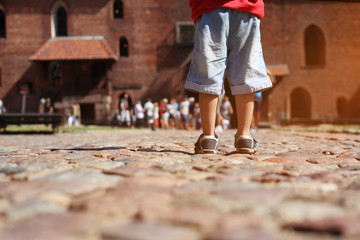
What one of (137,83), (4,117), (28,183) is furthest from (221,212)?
(137,83)

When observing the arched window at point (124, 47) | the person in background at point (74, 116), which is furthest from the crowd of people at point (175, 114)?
the arched window at point (124, 47)

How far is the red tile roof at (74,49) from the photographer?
22422mm

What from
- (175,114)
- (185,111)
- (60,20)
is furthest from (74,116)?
(185,111)

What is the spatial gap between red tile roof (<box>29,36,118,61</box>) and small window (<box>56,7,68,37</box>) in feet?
4.57

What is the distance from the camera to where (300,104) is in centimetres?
2503

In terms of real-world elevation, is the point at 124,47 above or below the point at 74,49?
above

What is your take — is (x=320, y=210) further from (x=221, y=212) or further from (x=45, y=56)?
(x=45, y=56)

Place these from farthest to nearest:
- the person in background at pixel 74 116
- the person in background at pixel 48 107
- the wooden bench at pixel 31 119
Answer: the person in background at pixel 74 116 < the person in background at pixel 48 107 < the wooden bench at pixel 31 119

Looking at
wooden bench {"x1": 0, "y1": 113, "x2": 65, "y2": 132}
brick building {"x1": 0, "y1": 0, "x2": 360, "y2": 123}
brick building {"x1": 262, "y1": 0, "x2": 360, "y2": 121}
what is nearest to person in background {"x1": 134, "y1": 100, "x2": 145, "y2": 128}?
brick building {"x1": 0, "y1": 0, "x2": 360, "y2": 123}

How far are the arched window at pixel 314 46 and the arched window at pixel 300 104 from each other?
7.24 feet

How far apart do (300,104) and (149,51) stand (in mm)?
11006

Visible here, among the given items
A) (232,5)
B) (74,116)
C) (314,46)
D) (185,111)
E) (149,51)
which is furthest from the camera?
(314,46)

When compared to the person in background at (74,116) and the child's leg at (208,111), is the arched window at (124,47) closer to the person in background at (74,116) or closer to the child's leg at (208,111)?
the person in background at (74,116)

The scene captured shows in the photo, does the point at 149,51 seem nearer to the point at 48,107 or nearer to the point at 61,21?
the point at 61,21
